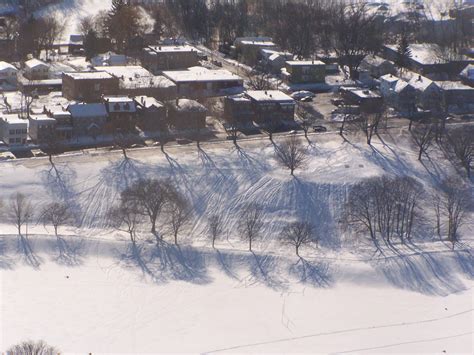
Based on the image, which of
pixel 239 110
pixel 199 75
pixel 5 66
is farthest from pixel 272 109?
pixel 5 66

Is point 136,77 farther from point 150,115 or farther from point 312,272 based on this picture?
point 312,272

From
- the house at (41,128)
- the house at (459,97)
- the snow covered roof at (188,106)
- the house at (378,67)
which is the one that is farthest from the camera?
the house at (378,67)

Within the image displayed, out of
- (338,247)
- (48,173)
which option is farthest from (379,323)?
(48,173)

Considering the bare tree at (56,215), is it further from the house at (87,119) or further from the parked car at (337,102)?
the parked car at (337,102)

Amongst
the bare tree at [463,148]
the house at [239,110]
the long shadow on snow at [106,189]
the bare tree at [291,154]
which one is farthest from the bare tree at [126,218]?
the bare tree at [463,148]

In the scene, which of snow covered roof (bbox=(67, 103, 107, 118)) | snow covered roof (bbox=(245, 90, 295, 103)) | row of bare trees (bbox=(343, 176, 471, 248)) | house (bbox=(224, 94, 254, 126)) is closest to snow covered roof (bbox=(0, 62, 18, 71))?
snow covered roof (bbox=(67, 103, 107, 118))

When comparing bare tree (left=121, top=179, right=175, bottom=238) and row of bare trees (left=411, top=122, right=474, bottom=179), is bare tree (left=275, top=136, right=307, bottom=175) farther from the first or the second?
bare tree (left=121, top=179, right=175, bottom=238)
